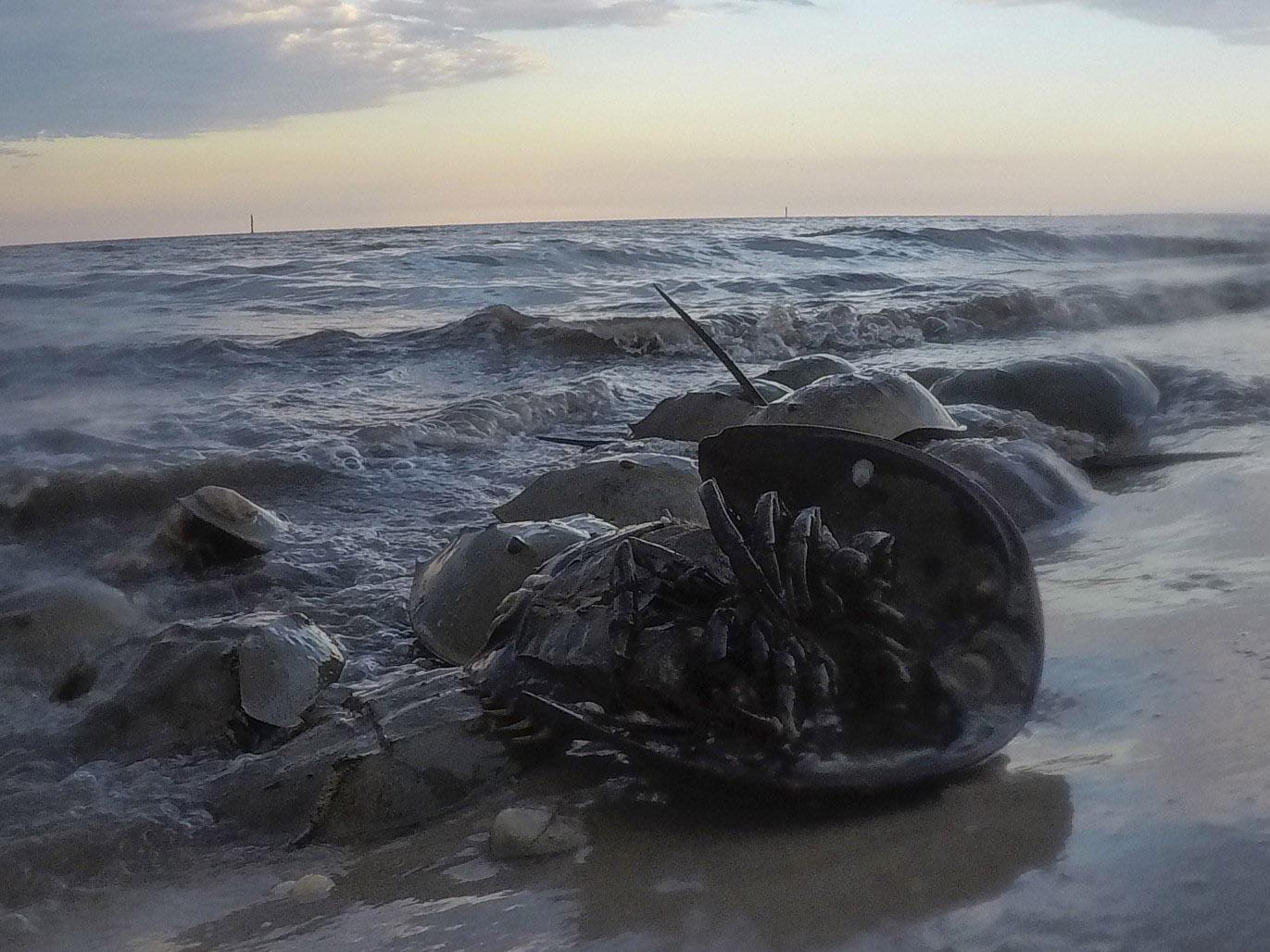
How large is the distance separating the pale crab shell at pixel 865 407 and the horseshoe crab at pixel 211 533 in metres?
1.90

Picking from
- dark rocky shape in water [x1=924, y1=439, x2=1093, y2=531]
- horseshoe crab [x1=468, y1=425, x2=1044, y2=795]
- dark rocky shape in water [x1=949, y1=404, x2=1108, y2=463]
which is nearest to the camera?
horseshoe crab [x1=468, y1=425, x2=1044, y2=795]

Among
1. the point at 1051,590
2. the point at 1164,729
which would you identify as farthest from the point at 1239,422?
the point at 1164,729

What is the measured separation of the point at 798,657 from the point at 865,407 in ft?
8.60

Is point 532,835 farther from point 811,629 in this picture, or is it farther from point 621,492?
point 621,492

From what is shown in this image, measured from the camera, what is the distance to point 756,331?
10.1 m

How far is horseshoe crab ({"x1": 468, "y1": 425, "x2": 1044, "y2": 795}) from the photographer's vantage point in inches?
63.8

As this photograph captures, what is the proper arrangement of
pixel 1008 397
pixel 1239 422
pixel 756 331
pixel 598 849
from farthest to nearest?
pixel 756 331 → pixel 1008 397 → pixel 1239 422 → pixel 598 849

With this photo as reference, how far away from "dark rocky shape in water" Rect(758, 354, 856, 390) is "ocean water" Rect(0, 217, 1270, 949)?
1178 mm

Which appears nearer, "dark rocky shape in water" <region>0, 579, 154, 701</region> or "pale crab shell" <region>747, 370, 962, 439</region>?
"dark rocky shape in water" <region>0, 579, 154, 701</region>

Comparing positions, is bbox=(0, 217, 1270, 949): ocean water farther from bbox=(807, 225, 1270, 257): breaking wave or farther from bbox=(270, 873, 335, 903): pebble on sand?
bbox=(807, 225, 1270, 257): breaking wave

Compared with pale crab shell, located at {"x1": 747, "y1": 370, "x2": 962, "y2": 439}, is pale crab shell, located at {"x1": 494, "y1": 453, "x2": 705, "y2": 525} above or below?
below

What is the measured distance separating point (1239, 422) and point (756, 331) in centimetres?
552

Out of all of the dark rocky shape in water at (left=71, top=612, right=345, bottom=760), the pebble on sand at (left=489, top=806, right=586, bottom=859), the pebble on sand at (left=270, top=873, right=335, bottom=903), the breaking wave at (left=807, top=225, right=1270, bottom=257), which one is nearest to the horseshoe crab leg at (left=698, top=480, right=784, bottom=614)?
the pebble on sand at (left=489, top=806, right=586, bottom=859)

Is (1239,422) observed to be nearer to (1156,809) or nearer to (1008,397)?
(1008,397)
